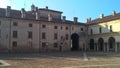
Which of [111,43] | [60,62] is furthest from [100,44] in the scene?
[60,62]

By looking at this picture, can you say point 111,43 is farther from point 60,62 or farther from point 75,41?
point 60,62

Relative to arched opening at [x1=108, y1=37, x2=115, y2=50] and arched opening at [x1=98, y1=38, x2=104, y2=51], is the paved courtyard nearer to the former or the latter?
arched opening at [x1=108, y1=37, x2=115, y2=50]

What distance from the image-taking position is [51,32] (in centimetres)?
5419

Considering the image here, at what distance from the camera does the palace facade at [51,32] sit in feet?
156

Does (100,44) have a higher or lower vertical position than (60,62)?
higher

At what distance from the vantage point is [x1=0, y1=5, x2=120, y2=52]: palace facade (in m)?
47.5

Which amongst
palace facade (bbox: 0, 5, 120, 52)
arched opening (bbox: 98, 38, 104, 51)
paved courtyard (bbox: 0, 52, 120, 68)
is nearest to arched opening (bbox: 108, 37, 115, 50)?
palace facade (bbox: 0, 5, 120, 52)

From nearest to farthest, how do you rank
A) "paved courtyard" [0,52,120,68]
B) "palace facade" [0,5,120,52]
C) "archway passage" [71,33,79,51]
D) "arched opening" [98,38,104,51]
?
"paved courtyard" [0,52,120,68], "palace facade" [0,5,120,52], "arched opening" [98,38,104,51], "archway passage" [71,33,79,51]

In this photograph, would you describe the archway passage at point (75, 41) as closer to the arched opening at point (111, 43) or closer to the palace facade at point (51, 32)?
the palace facade at point (51, 32)

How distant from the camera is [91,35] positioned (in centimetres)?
6134

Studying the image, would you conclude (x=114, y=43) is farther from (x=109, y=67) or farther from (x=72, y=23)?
(x=109, y=67)

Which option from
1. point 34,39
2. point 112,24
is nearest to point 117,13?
point 112,24

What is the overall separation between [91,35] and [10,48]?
24.3m

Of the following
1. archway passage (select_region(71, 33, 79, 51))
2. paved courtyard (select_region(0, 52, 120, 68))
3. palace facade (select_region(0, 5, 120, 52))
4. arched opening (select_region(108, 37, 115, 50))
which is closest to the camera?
paved courtyard (select_region(0, 52, 120, 68))
